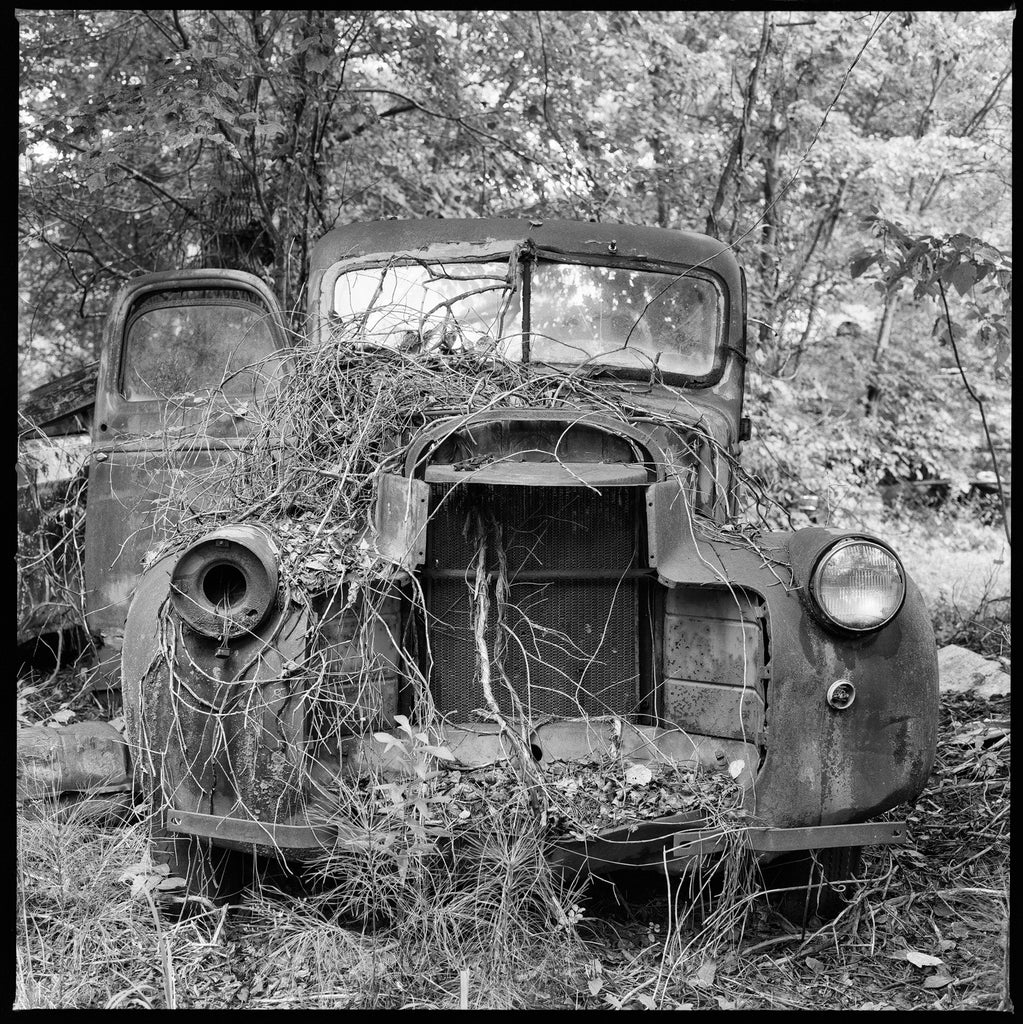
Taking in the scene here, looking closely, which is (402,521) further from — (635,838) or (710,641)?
(635,838)

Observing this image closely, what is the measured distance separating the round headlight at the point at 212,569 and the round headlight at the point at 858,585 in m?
1.45

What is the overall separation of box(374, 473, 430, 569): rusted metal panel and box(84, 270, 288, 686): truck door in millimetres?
1628

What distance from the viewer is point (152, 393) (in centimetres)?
477

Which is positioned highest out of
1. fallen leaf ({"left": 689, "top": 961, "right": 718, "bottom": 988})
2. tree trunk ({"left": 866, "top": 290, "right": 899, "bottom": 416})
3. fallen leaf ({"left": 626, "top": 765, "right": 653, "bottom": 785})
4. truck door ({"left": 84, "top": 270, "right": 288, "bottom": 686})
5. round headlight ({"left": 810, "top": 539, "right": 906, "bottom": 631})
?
tree trunk ({"left": 866, "top": 290, "right": 899, "bottom": 416})

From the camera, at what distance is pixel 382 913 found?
9.48 feet

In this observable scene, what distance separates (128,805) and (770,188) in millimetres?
8470

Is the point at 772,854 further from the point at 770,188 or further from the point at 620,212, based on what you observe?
the point at 770,188

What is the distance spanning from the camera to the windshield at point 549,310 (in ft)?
12.5

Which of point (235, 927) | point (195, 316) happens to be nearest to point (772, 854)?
point (235, 927)

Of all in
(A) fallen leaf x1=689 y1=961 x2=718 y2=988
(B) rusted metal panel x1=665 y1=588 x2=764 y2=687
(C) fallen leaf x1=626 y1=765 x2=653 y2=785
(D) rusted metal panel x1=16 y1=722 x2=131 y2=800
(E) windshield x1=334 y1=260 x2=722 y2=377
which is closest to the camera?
(A) fallen leaf x1=689 y1=961 x2=718 y2=988

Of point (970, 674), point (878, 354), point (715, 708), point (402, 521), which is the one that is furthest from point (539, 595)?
point (878, 354)

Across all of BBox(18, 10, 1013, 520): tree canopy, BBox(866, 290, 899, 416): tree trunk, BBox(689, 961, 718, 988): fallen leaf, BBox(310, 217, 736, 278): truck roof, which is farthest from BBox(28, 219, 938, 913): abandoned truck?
BBox(866, 290, 899, 416): tree trunk

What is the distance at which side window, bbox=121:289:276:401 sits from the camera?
4.76 metres

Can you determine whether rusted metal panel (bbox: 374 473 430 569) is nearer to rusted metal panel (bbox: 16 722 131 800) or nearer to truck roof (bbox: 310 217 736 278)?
rusted metal panel (bbox: 16 722 131 800)
